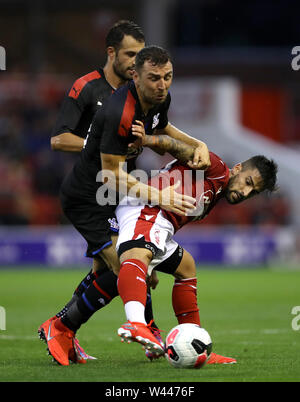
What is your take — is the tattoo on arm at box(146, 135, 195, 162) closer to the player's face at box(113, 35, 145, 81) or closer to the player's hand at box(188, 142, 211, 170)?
the player's hand at box(188, 142, 211, 170)

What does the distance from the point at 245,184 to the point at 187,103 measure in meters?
18.1

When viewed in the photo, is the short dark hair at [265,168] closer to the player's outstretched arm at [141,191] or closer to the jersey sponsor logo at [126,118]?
the player's outstretched arm at [141,191]

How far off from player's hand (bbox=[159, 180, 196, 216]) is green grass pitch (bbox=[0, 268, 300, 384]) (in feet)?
3.49

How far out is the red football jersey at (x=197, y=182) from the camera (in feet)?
19.4

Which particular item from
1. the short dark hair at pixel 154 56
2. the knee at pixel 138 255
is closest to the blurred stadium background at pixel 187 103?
the knee at pixel 138 255

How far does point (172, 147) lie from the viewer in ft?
19.4

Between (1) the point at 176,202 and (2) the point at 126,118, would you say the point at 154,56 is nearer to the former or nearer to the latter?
(2) the point at 126,118

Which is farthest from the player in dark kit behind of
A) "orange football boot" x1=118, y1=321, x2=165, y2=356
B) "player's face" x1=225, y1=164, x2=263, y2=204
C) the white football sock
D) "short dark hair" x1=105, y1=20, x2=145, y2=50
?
"orange football boot" x1=118, y1=321, x2=165, y2=356

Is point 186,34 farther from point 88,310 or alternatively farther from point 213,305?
point 88,310

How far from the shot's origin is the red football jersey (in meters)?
5.90

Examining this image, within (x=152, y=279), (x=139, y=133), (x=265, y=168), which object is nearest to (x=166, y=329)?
(x=152, y=279)

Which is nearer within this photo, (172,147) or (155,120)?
(172,147)

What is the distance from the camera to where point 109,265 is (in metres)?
6.08

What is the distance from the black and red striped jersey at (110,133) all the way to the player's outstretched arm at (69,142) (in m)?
0.09
